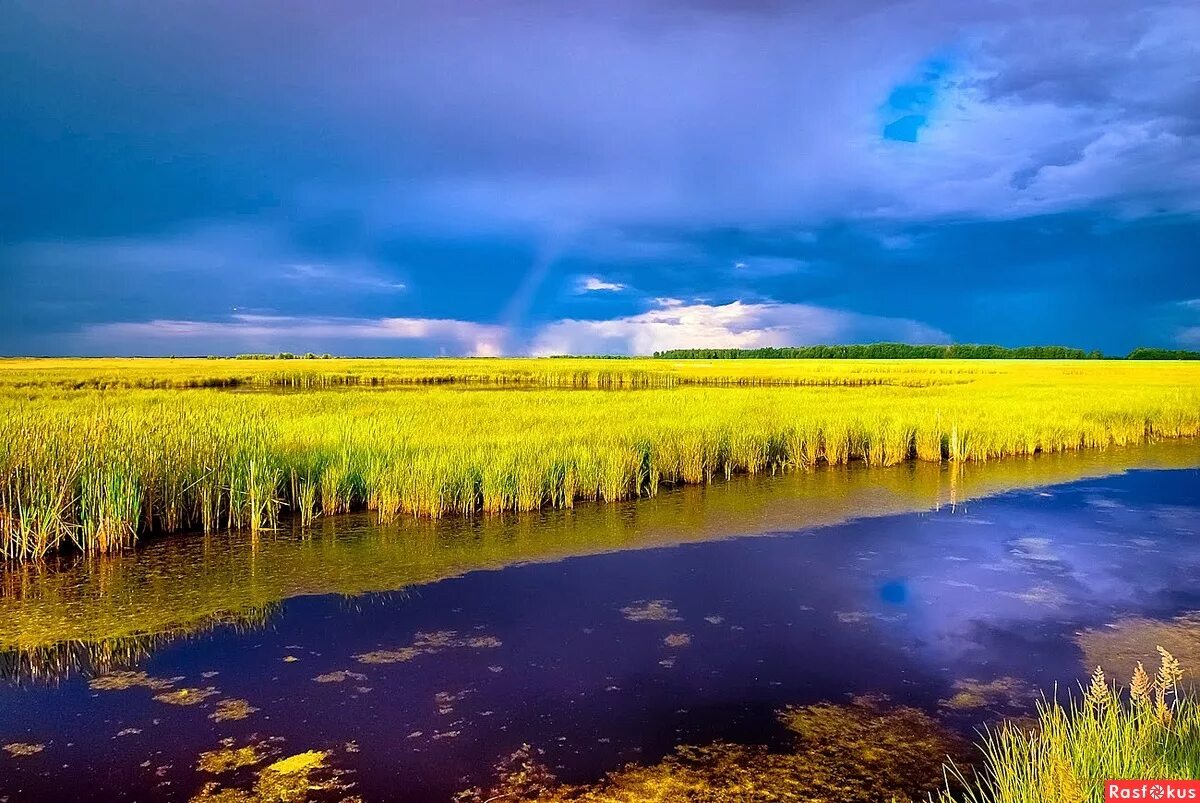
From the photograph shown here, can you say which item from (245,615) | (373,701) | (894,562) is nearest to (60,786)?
(373,701)

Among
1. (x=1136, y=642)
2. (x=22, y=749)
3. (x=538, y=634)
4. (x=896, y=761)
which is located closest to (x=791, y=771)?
(x=896, y=761)

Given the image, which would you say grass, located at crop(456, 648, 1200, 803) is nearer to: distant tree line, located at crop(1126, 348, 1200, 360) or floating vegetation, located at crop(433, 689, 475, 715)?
floating vegetation, located at crop(433, 689, 475, 715)

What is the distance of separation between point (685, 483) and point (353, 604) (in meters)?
7.46

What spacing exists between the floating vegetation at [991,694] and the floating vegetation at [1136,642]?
730 mm

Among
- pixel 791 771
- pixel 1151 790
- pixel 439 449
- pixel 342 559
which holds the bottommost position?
pixel 791 771

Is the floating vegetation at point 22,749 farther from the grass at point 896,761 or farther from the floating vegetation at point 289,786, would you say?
the grass at point 896,761

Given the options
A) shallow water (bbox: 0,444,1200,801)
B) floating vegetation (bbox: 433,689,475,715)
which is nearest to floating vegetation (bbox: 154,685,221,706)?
shallow water (bbox: 0,444,1200,801)

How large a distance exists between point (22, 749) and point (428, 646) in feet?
8.13

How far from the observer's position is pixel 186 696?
4844mm

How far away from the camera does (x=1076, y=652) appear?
5707mm

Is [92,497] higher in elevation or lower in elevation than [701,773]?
higher

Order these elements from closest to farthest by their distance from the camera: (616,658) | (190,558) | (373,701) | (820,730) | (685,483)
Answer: (820,730), (373,701), (616,658), (190,558), (685,483)

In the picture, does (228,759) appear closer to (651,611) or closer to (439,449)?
(651,611)

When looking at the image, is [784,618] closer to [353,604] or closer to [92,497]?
[353,604]
